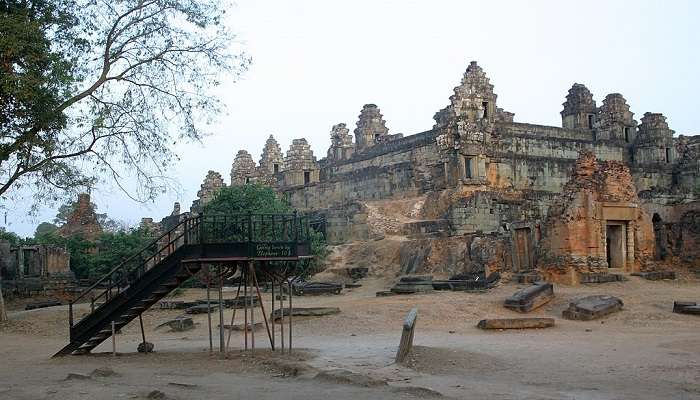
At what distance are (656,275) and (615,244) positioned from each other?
185cm

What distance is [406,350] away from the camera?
13289 mm

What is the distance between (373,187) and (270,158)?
14.6 m

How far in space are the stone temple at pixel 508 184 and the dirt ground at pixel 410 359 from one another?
2451 mm

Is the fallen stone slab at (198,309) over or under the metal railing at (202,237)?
under

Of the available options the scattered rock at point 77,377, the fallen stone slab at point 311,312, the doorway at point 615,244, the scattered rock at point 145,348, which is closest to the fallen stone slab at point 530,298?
the fallen stone slab at point 311,312

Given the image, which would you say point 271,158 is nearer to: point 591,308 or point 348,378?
point 591,308

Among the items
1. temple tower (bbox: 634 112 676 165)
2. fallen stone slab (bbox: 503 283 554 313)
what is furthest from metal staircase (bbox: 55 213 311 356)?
temple tower (bbox: 634 112 676 165)

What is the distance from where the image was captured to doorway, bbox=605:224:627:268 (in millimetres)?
25797

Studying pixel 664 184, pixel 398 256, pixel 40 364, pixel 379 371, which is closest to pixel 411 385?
pixel 379 371

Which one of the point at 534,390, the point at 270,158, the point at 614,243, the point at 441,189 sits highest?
the point at 270,158

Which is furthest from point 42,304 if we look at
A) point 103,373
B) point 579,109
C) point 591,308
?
point 579,109

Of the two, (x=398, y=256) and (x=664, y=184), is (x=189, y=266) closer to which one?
(x=398, y=256)

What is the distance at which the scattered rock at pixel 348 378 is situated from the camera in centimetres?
1068

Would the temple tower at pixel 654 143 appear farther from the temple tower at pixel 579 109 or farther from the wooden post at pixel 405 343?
the wooden post at pixel 405 343
